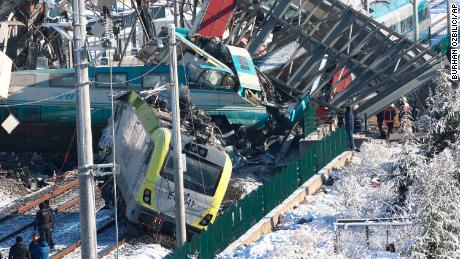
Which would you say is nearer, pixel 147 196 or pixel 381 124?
pixel 147 196

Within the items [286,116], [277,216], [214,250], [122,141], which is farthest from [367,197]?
[286,116]

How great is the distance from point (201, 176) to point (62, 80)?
1104 centimetres

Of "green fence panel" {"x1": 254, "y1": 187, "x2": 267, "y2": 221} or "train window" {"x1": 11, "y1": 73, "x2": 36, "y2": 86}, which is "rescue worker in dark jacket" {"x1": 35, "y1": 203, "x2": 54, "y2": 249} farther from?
"train window" {"x1": 11, "y1": 73, "x2": 36, "y2": 86}

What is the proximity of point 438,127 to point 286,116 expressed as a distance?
17.4 m

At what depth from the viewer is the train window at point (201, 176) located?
2877 centimetres

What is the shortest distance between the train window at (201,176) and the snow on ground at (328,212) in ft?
6.39

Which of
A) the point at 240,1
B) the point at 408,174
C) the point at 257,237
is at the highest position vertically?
the point at 240,1

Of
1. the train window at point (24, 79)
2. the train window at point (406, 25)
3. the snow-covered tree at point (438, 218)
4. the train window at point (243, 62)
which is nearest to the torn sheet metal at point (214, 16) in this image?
the train window at point (243, 62)

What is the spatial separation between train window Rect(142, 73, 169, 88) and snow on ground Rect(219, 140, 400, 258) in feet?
24.5

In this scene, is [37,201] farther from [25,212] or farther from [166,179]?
[166,179]

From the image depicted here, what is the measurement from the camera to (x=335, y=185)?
32688 mm

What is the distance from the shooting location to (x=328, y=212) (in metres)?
29.6

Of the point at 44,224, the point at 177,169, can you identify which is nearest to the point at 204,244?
the point at 177,169

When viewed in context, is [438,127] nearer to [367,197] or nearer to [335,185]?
[367,197]
